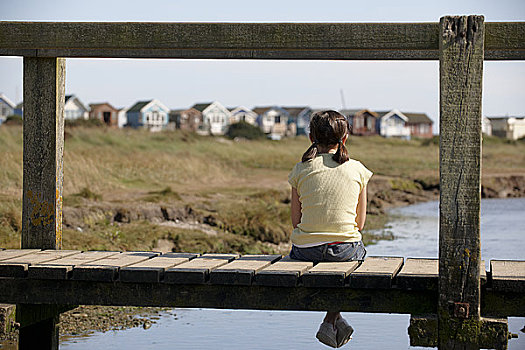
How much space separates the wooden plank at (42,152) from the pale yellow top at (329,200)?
5.25 feet

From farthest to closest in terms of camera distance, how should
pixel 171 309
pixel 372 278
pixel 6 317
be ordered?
pixel 171 309 < pixel 6 317 < pixel 372 278

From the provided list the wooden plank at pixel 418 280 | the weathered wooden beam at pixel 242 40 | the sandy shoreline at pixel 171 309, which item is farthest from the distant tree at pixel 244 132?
the wooden plank at pixel 418 280

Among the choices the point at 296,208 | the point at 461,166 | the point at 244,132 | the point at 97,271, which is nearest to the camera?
the point at 461,166

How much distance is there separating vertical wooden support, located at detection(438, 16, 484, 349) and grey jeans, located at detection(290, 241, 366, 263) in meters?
0.66

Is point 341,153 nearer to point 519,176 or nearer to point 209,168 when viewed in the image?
point 209,168

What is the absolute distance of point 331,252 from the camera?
4.73m

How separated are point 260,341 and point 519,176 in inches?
858

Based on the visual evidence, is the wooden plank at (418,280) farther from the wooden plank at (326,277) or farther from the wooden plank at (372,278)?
the wooden plank at (326,277)

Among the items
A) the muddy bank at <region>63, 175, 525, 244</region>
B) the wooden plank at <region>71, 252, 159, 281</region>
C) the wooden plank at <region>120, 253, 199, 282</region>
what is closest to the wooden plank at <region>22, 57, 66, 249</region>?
the wooden plank at <region>71, 252, 159, 281</region>

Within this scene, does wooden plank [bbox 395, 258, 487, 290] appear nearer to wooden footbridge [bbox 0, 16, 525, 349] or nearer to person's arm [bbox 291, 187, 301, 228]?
wooden footbridge [bbox 0, 16, 525, 349]

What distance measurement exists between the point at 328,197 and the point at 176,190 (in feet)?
45.0

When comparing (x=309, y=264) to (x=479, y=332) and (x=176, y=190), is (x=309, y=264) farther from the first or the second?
(x=176, y=190)

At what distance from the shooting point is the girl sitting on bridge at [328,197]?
4.73m

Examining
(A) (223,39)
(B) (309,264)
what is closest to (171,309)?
(B) (309,264)
